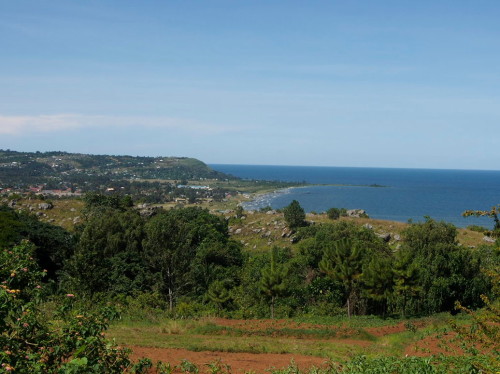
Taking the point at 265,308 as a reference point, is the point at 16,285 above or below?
above

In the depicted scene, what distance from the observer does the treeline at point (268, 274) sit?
24.6m

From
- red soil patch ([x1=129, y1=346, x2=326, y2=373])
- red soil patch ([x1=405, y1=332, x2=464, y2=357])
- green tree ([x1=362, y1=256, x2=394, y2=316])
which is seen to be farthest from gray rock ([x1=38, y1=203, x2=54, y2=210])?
red soil patch ([x1=405, y1=332, x2=464, y2=357])

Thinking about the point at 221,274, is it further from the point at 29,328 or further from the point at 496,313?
the point at 29,328

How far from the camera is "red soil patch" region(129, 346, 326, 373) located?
1136cm

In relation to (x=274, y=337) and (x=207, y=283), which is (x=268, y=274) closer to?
(x=274, y=337)

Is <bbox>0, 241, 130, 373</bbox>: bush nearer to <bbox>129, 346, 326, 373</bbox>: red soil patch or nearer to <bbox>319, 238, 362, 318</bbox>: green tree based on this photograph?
<bbox>129, 346, 326, 373</bbox>: red soil patch

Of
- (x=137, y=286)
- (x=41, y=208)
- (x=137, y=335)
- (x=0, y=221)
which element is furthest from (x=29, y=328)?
(x=41, y=208)

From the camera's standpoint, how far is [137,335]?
52.4 ft

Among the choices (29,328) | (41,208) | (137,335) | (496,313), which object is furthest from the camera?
(41,208)

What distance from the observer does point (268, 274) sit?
25.3 m

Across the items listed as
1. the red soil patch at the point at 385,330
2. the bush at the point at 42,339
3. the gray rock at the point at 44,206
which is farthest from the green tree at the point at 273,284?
the gray rock at the point at 44,206

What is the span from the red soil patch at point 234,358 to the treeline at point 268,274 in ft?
29.7

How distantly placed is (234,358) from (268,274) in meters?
12.7

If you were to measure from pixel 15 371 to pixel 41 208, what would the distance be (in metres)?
58.5
